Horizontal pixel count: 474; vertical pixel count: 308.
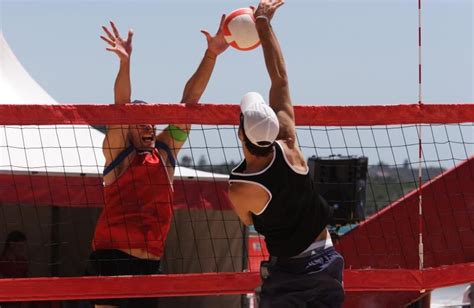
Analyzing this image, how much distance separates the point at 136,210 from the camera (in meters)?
6.02

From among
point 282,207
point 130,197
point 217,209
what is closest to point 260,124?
point 282,207

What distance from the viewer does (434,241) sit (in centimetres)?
757

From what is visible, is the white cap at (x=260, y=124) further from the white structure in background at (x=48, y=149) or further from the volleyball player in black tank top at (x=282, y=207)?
the white structure in background at (x=48, y=149)

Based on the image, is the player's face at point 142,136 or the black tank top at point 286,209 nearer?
the black tank top at point 286,209

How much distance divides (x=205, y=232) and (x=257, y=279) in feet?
12.3

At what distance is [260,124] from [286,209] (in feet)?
1.43

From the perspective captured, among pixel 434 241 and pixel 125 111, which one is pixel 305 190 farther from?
pixel 434 241

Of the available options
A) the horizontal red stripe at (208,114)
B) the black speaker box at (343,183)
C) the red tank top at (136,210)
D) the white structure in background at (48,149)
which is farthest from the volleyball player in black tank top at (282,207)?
the black speaker box at (343,183)

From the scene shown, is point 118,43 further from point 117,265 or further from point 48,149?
point 48,149

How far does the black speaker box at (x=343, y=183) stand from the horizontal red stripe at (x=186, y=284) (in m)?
2.49

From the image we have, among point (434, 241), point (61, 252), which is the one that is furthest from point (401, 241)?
point (61, 252)

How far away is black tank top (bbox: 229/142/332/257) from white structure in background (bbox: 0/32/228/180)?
12.7 ft

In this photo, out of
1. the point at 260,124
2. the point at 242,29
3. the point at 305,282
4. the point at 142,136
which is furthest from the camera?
the point at 142,136

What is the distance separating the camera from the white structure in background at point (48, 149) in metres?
8.77
